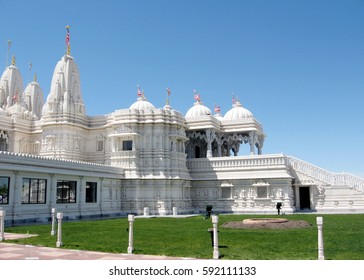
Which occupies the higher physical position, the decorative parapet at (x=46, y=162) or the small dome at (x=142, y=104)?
the small dome at (x=142, y=104)

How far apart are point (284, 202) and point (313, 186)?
3359 millimetres

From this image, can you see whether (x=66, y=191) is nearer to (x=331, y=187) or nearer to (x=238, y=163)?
(x=238, y=163)

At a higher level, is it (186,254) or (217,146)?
(217,146)

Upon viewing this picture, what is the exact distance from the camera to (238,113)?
1898 inches

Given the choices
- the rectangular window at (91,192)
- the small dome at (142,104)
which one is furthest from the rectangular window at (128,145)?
the rectangular window at (91,192)

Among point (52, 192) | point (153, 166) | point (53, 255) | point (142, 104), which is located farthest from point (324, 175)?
point (53, 255)

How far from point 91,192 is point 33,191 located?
6895 mm

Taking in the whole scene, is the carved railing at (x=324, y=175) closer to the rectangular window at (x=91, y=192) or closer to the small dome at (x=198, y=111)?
the small dome at (x=198, y=111)

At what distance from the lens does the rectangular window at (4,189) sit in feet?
84.9

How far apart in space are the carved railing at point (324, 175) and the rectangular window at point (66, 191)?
68.5 ft

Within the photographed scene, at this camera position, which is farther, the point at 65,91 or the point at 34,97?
the point at 34,97
